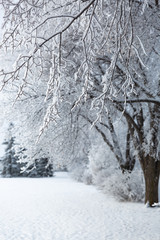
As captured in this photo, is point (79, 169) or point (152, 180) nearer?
point (152, 180)

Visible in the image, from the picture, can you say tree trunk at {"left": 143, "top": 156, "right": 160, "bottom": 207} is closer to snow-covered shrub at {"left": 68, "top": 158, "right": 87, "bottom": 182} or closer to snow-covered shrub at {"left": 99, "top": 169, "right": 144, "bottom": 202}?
snow-covered shrub at {"left": 99, "top": 169, "right": 144, "bottom": 202}

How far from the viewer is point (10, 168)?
39.0 m

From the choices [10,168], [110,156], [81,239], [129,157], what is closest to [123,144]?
[110,156]

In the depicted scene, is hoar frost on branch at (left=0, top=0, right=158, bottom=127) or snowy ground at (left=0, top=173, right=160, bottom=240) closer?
hoar frost on branch at (left=0, top=0, right=158, bottom=127)

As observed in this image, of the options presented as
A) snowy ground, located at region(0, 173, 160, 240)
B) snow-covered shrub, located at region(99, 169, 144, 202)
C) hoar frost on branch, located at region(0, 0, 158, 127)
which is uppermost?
hoar frost on branch, located at region(0, 0, 158, 127)

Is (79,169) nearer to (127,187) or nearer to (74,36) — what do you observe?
(127,187)

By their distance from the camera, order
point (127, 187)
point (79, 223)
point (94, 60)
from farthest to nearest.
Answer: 1. point (127, 187)
2. point (79, 223)
3. point (94, 60)

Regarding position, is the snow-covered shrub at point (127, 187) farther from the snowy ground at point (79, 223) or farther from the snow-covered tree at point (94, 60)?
Answer: the snowy ground at point (79, 223)

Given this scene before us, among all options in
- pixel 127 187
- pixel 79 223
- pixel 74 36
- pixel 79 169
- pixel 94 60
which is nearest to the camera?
pixel 74 36

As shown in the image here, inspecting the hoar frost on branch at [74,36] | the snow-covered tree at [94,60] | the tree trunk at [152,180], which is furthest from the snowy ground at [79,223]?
the hoar frost on branch at [74,36]

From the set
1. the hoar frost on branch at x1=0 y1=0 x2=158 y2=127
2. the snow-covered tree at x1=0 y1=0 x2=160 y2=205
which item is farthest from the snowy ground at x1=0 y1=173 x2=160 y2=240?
the hoar frost on branch at x1=0 y1=0 x2=158 y2=127

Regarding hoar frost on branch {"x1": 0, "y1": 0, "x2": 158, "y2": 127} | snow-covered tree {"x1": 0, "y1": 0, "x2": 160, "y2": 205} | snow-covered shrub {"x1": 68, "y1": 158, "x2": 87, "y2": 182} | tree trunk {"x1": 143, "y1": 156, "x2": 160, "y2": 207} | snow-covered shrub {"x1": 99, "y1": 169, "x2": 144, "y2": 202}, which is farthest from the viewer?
snow-covered shrub {"x1": 68, "y1": 158, "x2": 87, "y2": 182}

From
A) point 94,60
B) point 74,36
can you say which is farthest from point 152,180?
point 74,36

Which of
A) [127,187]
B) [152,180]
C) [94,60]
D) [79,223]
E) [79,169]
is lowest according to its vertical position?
[79,223]
